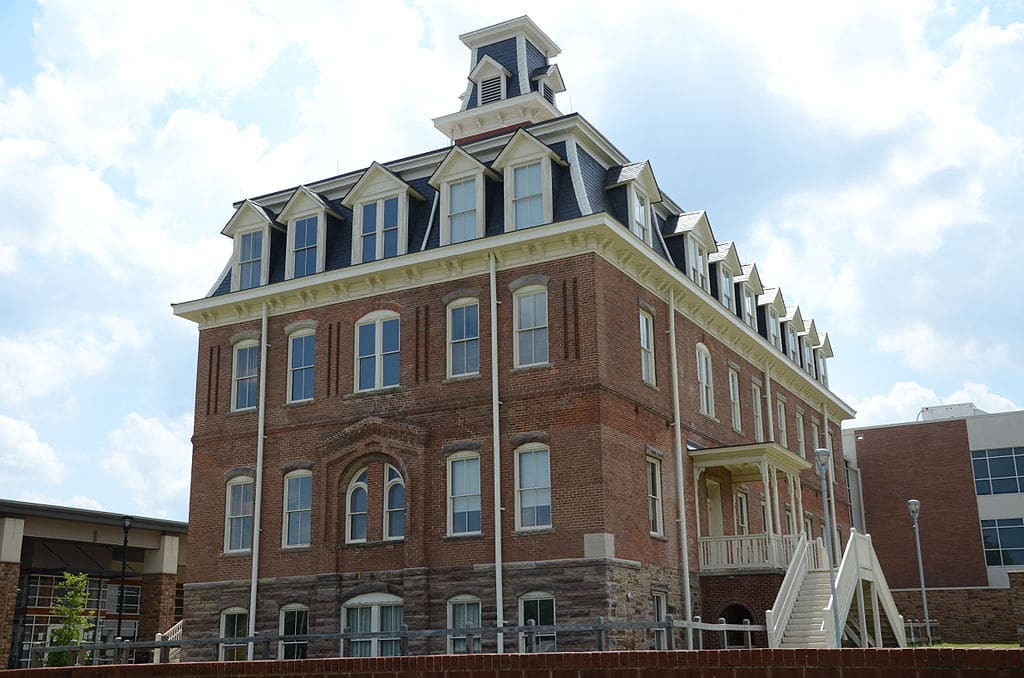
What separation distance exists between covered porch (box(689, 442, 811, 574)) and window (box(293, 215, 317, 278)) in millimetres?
11810

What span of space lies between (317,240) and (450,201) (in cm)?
432

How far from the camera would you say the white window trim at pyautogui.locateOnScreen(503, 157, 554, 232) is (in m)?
27.3

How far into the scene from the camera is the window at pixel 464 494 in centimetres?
2675

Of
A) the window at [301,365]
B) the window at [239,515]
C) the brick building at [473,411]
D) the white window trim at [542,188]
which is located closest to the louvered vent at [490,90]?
the brick building at [473,411]

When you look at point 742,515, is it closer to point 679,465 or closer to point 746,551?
point 746,551

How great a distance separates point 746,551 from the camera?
28094 millimetres

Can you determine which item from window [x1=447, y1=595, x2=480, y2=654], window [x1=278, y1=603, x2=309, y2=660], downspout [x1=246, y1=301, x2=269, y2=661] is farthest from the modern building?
window [x1=447, y1=595, x2=480, y2=654]

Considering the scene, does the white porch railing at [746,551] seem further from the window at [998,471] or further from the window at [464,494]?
the window at [998,471]

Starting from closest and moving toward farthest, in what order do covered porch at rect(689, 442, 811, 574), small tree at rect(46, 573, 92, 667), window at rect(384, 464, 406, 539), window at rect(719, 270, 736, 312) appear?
1. window at rect(384, 464, 406, 539)
2. covered porch at rect(689, 442, 811, 574)
3. window at rect(719, 270, 736, 312)
4. small tree at rect(46, 573, 92, 667)

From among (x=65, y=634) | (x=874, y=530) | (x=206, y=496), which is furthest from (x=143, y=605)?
(x=874, y=530)

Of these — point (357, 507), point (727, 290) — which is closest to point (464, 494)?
point (357, 507)

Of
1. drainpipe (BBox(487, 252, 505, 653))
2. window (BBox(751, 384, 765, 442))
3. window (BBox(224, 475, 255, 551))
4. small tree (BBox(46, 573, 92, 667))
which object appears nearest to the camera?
drainpipe (BBox(487, 252, 505, 653))

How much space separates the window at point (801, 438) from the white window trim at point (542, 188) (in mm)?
17456

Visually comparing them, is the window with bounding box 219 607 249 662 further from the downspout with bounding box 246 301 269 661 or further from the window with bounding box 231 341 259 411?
the window with bounding box 231 341 259 411
